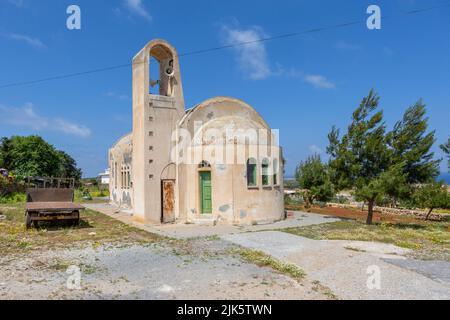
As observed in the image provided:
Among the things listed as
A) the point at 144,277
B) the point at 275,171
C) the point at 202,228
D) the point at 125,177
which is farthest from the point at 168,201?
the point at 125,177

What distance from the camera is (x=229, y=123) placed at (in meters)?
16.9

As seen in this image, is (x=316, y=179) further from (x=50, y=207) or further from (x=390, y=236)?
(x=50, y=207)

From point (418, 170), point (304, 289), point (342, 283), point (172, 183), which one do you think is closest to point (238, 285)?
point (304, 289)

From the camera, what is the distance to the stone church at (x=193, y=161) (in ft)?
52.5

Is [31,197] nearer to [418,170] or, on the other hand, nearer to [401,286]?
[401,286]

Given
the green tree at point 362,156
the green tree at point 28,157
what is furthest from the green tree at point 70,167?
the green tree at point 362,156

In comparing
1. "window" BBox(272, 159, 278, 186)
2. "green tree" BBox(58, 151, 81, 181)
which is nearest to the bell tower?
"window" BBox(272, 159, 278, 186)

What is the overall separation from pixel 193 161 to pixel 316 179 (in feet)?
27.5

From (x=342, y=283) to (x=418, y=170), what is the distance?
38.1ft

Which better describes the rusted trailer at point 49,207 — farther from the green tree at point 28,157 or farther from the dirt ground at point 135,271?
the green tree at point 28,157

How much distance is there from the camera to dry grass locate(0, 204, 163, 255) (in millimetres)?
11211

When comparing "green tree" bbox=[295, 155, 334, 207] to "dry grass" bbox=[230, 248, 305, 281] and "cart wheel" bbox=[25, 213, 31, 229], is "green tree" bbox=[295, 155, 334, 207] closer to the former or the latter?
"dry grass" bbox=[230, 248, 305, 281]

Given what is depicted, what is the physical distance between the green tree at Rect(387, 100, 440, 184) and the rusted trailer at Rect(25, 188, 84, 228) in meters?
14.8

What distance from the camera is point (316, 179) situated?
67.7ft
